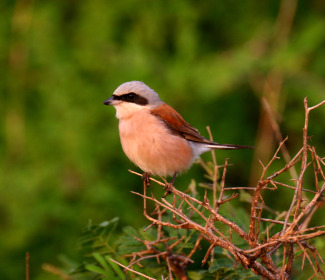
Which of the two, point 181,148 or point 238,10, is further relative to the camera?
point 238,10

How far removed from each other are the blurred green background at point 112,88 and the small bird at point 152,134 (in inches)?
63.1

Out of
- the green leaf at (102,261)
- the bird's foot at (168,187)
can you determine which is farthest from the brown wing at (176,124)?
the green leaf at (102,261)

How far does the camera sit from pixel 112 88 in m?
5.12

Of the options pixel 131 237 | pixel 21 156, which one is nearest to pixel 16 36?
pixel 21 156

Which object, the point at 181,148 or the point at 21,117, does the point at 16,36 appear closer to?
the point at 21,117

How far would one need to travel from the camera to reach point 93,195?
5.04 metres

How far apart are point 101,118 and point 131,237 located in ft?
10.6

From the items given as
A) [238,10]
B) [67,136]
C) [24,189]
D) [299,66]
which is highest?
[238,10]

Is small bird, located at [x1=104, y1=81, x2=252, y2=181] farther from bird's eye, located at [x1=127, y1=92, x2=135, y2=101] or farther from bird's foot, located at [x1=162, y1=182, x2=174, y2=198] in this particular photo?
bird's foot, located at [x1=162, y1=182, x2=174, y2=198]

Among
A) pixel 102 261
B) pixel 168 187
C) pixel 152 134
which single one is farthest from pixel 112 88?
pixel 102 261

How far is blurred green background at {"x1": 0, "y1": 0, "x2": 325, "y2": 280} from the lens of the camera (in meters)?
5.10

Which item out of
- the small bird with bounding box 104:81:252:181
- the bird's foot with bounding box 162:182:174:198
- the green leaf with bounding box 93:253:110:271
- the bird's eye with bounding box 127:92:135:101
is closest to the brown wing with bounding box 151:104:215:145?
the small bird with bounding box 104:81:252:181

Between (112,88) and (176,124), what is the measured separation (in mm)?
1794

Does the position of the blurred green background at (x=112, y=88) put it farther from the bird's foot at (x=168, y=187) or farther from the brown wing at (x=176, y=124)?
the bird's foot at (x=168, y=187)
